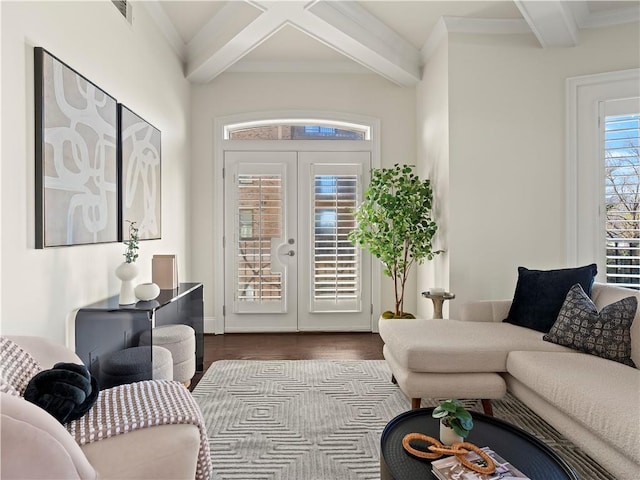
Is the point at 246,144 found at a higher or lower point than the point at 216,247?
higher

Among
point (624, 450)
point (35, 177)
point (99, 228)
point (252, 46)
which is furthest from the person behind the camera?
point (252, 46)

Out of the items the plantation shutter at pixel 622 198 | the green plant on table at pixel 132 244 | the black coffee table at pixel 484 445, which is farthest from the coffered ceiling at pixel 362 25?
the black coffee table at pixel 484 445

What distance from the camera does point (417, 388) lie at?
92.9 inches

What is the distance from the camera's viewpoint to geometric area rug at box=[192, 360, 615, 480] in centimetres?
198

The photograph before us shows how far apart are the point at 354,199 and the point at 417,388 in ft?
8.70

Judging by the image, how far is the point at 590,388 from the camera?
1814 millimetres

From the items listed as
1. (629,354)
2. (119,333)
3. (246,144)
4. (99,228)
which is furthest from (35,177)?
(629,354)

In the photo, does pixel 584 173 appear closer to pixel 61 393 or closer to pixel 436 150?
pixel 436 150

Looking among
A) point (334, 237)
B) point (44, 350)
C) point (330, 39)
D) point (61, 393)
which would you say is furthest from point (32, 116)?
point (334, 237)

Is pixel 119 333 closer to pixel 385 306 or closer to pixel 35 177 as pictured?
pixel 35 177

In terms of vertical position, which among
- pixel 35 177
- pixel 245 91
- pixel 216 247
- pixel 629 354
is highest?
pixel 245 91

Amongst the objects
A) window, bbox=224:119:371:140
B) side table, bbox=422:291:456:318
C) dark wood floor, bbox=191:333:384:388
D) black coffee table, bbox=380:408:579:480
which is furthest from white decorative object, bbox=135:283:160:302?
window, bbox=224:119:371:140

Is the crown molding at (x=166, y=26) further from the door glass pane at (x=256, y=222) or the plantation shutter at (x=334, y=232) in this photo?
the plantation shutter at (x=334, y=232)

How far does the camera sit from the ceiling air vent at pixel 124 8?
9.25 feet
